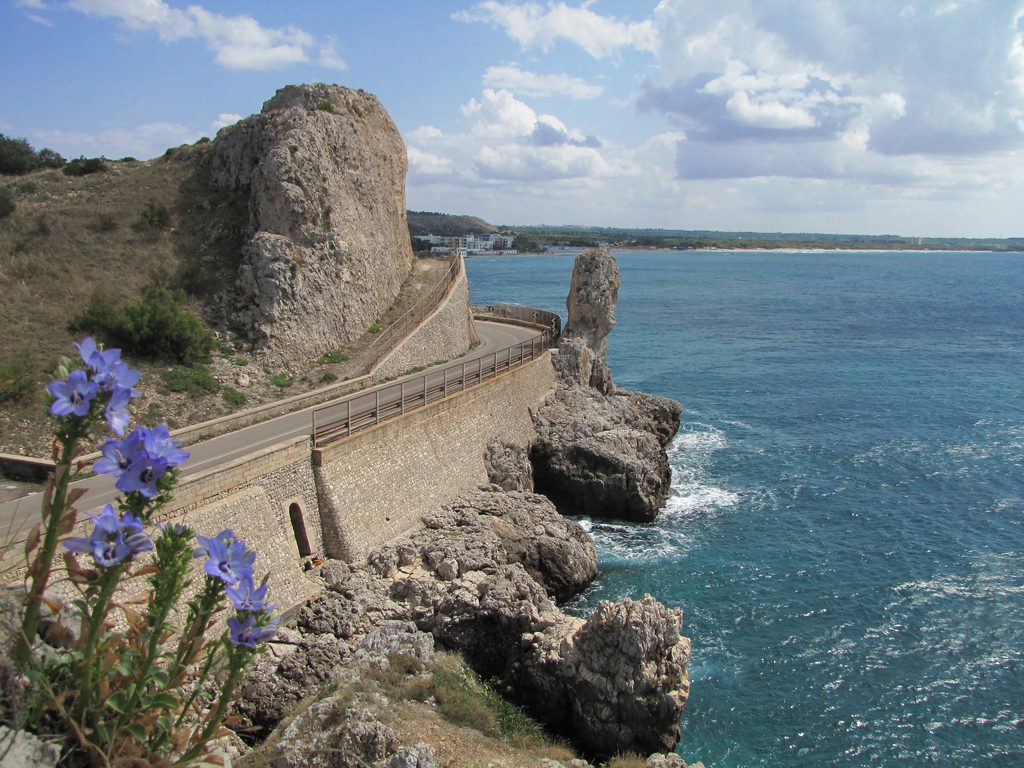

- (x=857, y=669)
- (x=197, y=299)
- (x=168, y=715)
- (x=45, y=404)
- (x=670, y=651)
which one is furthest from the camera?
(x=197, y=299)

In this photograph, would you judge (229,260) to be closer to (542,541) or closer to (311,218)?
(311,218)

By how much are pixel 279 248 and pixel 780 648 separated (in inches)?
954

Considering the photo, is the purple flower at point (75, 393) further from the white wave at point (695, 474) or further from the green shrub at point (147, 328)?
the white wave at point (695, 474)

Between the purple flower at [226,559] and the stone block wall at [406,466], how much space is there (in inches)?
674

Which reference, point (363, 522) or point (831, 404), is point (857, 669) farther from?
point (831, 404)

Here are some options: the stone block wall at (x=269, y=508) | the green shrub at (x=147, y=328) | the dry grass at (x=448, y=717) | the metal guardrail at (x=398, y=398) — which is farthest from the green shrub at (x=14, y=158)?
the dry grass at (x=448, y=717)

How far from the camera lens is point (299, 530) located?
20609mm

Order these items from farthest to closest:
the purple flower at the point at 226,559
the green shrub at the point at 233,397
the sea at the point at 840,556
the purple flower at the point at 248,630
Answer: the green shrub at the point at 233,397
the sea at the point at 840,556
the purple flower at the point at 248,630
the purple flower at the point at 226,559

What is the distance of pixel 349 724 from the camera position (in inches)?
516

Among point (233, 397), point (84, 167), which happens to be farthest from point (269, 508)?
point (84, 167)

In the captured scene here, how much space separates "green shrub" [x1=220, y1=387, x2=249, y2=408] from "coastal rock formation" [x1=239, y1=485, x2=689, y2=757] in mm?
8436

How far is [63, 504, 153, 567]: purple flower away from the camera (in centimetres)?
398

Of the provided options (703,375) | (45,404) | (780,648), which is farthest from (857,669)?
(703,375)

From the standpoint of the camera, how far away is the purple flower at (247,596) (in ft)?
13.5
